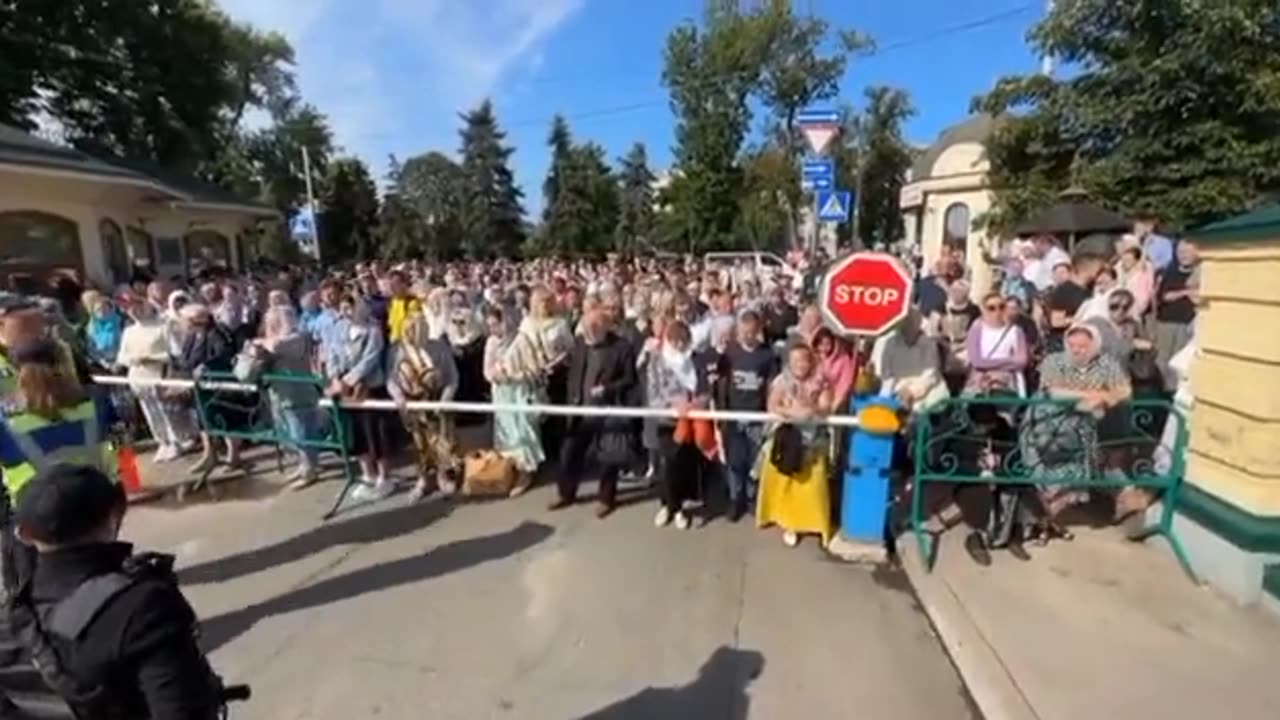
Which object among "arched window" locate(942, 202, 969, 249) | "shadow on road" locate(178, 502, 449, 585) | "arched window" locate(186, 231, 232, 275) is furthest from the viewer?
"arched window" locate(942, 202, 969, 249)

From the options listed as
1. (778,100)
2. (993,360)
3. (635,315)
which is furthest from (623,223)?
(993,360)

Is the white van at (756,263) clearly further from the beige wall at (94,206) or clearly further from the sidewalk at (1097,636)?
the beige wall at (94,206)

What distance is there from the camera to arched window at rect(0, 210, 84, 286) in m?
14.8

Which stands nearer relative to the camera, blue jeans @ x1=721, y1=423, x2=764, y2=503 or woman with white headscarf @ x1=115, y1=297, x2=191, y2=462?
blue jeans @ x1=721, y1=423, x2=764, y2=503

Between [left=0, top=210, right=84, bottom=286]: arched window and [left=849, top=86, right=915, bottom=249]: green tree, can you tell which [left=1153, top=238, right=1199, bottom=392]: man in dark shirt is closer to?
[left=0, top=210, right=84, bottom=286]: arched window

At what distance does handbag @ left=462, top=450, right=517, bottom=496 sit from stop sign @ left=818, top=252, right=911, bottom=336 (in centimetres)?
324

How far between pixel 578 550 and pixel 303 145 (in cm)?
5267

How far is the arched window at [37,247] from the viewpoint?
14789 mm

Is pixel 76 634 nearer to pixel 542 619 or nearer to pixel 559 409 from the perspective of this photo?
pixel 542 619

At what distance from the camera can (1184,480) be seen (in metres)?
4.71

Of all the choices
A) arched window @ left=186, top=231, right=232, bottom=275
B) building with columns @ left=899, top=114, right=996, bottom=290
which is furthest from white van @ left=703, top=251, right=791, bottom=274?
arched window @ left=186, top=231, right=232, bottom=275

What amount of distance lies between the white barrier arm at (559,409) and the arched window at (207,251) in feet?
60.5

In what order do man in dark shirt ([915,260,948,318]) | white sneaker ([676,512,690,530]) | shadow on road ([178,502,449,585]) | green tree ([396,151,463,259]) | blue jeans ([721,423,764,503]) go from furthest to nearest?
green tree ([396,151,463,259]), man in dark shirt ([915,260,948,318]), blue jeans ([721,423,764,503]), white sneaker ([676,512,690,530]), shadow on road ([178,502,449,585])

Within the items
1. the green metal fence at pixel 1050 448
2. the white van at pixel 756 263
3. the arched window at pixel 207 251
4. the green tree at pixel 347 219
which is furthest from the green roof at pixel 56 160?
the green tree at pixel 347 219
